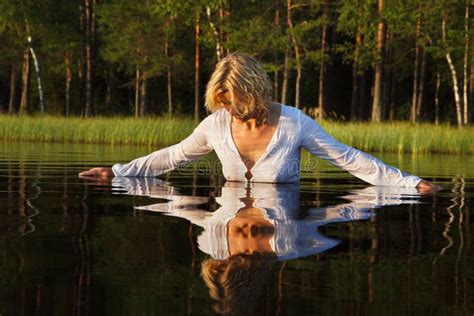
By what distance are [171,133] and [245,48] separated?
42.7 ft

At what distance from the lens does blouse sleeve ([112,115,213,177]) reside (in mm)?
8266

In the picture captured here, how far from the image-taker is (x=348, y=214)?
6184 millimetres

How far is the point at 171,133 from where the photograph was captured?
87.4 ft

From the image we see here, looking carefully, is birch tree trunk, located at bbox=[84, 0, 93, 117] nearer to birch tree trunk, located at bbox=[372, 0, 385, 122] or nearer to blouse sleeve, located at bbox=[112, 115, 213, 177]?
birch tree trunk, located at bbox=[372, 0, 385, 122]

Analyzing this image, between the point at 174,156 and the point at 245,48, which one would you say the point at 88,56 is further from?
the point at 174,156

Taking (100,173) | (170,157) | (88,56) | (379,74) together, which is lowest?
(100,173)

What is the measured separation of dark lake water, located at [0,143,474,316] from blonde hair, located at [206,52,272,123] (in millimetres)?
659

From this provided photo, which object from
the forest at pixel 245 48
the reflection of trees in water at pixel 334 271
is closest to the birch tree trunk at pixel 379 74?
the forest at pixel 245 48

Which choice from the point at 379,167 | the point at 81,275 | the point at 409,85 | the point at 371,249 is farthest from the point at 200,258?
the point at 409,85

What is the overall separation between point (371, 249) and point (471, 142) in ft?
64.3

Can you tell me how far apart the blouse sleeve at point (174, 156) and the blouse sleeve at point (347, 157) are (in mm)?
787

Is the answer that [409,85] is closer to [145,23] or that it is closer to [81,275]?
[145,23]

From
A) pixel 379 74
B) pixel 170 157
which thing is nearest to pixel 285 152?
pixel 170 157

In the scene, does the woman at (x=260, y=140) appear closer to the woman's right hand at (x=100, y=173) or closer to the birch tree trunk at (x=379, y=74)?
the woman's right hand at (x=100, y=173)
